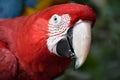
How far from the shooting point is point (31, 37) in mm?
2645

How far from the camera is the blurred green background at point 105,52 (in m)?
3.29

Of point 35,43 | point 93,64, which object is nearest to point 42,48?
point 35,43

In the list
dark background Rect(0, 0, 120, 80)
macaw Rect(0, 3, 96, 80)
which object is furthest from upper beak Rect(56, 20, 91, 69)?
dark background Rect(0, 0, 120, 80)

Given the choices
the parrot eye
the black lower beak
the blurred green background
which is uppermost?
the parrot eye

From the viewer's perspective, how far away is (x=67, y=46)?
8.36 ft

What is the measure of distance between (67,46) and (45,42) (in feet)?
0.39

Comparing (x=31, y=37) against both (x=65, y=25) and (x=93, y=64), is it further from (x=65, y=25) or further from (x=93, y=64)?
(x=93, y=64)

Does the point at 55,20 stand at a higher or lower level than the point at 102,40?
higher

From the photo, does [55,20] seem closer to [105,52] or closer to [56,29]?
[56,29]

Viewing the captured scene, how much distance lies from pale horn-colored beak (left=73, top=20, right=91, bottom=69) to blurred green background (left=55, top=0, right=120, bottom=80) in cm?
69

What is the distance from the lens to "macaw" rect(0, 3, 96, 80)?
8.25 ft

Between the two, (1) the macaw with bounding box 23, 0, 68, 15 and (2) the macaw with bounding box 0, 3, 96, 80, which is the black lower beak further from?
(1) the macaw with bounding box 23, 0, 68, 15

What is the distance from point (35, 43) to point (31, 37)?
32 millimetres

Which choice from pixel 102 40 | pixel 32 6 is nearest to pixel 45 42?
pixel 32 6
